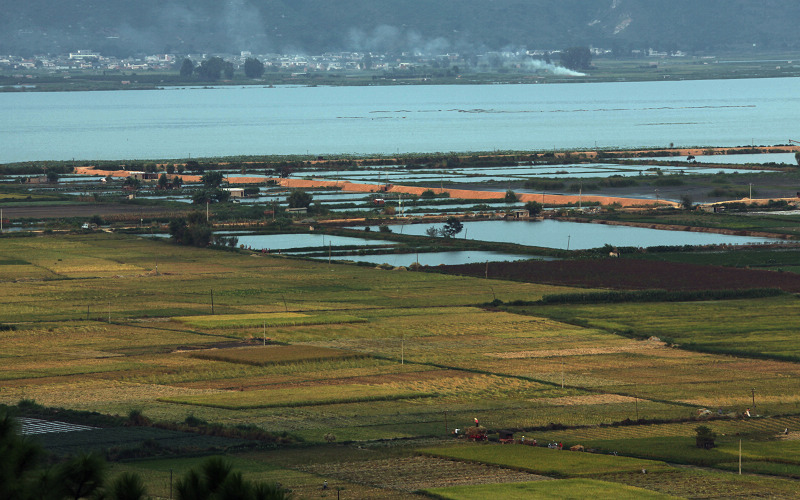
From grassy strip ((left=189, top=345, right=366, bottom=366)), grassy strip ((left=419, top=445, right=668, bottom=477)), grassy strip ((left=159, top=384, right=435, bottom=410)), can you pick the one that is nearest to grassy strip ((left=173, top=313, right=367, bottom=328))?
grassy strip ((left=189, top=345, right=366, bottom=366))

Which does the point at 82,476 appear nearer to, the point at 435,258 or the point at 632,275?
the point at 632,275

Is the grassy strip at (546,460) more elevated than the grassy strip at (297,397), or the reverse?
the grassy strip at (546,460)

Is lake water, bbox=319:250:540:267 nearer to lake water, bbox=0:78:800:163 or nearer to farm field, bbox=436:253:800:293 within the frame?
farm field, bbox=436:253:800:293

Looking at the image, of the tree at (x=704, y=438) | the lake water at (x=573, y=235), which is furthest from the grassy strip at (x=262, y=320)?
the lake water at (x=573, y=235)

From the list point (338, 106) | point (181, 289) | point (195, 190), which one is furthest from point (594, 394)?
point (338, 106)

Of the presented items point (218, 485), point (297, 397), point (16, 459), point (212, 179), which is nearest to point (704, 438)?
point (297, 397)

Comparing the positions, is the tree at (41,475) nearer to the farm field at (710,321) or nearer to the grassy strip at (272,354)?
the grassy strip at (272,354)
